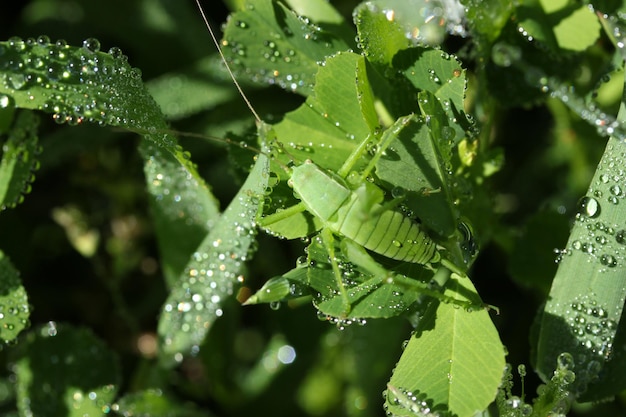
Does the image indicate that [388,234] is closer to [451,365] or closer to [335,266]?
[335,266]

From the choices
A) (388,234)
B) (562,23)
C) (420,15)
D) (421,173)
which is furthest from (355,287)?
(562,23)

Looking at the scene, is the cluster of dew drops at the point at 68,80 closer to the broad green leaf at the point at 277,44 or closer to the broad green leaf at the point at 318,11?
the broad green leaf at the point at 277,44

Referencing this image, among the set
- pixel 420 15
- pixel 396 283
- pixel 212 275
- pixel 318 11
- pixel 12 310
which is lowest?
pixel 12 310

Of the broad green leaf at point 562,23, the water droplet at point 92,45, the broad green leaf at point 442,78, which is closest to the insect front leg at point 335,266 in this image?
the broad green leaf at point 442,78

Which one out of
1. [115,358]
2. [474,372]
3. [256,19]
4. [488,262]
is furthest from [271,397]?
[256,19]

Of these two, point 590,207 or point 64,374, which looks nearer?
point 590,207

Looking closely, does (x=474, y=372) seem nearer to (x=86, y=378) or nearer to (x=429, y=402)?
(x=429, y=402)
